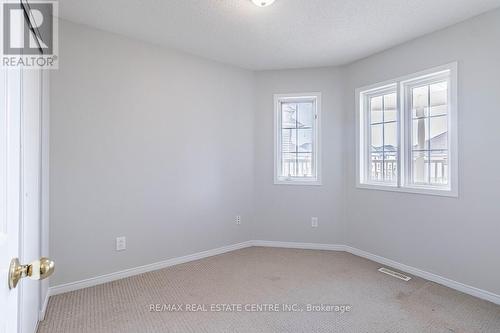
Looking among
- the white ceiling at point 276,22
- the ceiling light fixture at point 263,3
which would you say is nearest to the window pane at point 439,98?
the white ceiling at point 276,22

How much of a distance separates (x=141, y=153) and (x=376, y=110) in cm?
281

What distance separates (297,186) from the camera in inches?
154

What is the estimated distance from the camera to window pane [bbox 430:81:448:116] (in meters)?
2.83

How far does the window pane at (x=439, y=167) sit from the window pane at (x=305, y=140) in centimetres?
148

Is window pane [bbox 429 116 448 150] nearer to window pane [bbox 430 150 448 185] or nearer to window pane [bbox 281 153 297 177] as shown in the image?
window pane [bbox 430 150 448 185]

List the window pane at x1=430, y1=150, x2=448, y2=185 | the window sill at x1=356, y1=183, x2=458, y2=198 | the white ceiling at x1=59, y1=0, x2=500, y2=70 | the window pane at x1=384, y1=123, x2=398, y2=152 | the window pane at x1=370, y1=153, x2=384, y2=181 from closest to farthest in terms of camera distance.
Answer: the white ceiling at x1=59, y1=0, x2=500, y2=70
the window sill at x1=356, y1=183, x2=458, y2=198
the window pane at x1=430, y1=150, x2=448, y2=185
the window pane at x1=384, y1=123, x2=398, y2=152
the window pane at x1=370, y1=153, x2=384, y2=181

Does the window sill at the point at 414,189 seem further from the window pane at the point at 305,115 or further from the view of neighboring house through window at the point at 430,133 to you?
the window pane at the point at 305,115

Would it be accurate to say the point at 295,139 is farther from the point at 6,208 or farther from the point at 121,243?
the point at 6,208

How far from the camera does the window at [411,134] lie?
9.08 ft

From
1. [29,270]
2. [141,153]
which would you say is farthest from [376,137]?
[29,270]

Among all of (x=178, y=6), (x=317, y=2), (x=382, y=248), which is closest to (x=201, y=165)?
(x=178, y=6)

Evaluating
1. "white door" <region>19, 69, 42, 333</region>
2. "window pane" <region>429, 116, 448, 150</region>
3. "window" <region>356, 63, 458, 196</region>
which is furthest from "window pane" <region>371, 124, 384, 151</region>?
"white door" <region>19, 69, 42, 333</region>

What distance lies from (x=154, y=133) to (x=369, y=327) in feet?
8.67

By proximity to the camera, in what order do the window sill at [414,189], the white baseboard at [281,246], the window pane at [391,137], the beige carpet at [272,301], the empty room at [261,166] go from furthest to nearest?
the window pane at [391,137] → the window sill at [414,189] → the white baseboard at [281,246] → the empty room at [261,166] → the beige carpet at [272,301]
